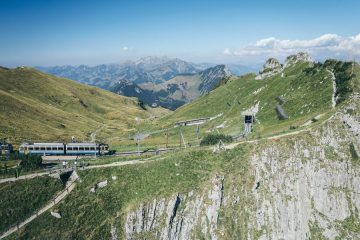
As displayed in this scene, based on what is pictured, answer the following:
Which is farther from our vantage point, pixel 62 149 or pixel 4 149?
pixel 4 149

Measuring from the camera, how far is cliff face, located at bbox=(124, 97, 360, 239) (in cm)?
9031

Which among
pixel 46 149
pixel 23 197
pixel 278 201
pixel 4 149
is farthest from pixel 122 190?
pixel 4 149

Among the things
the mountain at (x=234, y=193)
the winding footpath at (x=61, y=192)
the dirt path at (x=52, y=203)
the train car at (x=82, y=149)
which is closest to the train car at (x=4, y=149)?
the train car at (x=82, y=149)

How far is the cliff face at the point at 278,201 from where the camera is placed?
90312mm

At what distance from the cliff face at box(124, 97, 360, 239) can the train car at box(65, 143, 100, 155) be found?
42437 millimetres

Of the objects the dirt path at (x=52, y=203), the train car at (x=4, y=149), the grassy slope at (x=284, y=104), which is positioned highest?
the grassy slope at (x=284, y=104)

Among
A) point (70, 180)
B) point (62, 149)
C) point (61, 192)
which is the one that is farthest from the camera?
point (62, 149)

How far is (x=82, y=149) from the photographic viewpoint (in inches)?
5212

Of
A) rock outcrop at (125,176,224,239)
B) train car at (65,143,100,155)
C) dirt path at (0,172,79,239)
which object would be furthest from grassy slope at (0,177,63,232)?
rock outcrop at (125,176,224,239)

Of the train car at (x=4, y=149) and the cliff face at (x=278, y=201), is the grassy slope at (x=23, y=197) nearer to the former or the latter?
the cliff face at (x=278, y=201)

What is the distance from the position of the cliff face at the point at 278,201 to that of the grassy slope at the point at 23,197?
2818 centimetres

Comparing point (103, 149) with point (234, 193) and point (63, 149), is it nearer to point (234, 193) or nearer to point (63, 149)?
point (63, 149)

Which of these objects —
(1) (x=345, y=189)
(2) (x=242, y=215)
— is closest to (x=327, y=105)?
(1) (x=345, y=189)

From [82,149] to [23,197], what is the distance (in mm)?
31784
